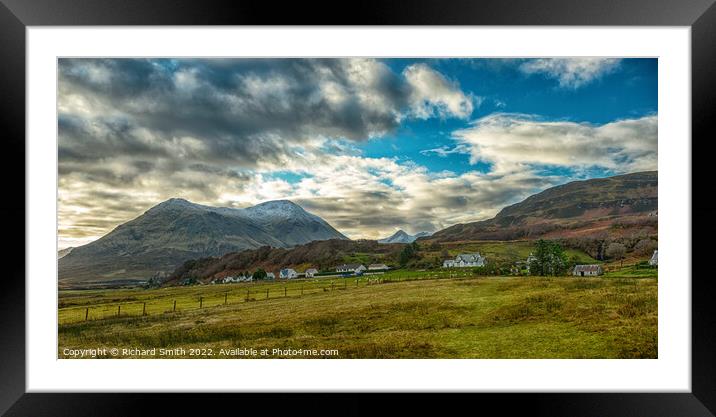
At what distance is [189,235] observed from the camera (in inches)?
128

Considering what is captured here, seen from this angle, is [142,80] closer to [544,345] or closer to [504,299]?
[504,299]

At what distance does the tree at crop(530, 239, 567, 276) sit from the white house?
7.45ft

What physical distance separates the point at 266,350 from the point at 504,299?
2231 millimetres

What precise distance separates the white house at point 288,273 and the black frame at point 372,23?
1.20 meters

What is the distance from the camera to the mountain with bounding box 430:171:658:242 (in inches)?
128

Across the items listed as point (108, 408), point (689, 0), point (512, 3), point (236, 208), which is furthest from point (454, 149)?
point (108, 408)

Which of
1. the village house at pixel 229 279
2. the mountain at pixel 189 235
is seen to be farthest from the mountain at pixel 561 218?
the village house at pixel 229 279

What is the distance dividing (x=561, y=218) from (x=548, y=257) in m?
0.38

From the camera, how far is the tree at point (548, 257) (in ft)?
11.0

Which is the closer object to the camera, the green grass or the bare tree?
the bare tree

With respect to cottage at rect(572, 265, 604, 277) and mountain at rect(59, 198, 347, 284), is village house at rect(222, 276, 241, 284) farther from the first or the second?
cottage at rect(572, 265, 604, 277)

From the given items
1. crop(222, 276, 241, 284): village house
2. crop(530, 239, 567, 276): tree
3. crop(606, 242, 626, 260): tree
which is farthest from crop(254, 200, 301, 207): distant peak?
crop(606, 242, 626, 260): tree

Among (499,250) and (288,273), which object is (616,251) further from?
(288,273)

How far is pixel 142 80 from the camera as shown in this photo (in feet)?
10.4
